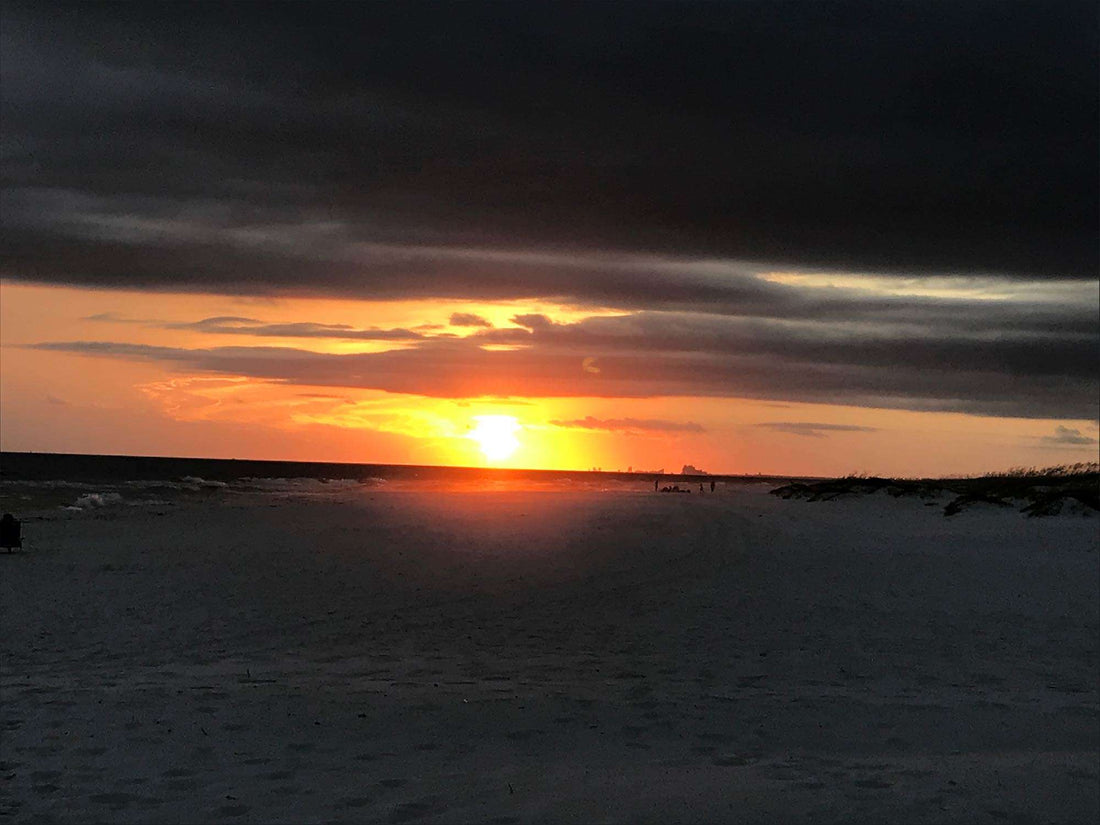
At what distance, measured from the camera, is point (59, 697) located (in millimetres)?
10570

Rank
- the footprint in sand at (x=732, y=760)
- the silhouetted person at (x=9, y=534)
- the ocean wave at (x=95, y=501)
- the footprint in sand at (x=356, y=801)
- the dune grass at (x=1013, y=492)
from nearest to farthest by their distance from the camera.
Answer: the footprint in sand at (x=356, y=801) → the footprint in sand at (x=732, y=760) → the silhouetted person at (x=9, y=534) → the dune grass at (x=1013, y=492) → the ocean wave at (x=95, y=501)

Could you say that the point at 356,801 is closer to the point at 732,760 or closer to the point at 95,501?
the point at 732,760

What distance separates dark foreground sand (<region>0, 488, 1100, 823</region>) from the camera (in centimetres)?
798

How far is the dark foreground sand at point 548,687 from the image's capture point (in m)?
7.98

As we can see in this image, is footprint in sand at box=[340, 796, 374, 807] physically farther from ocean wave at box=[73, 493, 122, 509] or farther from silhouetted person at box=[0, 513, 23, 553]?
ocean wave at box=[73, 493, 122, 509]

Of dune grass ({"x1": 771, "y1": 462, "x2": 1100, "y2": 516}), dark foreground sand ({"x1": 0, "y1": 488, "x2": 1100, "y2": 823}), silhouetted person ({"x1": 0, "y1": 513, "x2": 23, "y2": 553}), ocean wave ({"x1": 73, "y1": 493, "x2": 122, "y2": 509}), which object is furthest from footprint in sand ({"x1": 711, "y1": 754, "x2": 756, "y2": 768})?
ocean wave ({"x1": 73, "y1": 493, "x2": 122, "y2": 509})

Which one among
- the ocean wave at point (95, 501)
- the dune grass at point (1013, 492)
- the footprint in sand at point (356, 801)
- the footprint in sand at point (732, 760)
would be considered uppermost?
the dune grass at point (1013, 492)

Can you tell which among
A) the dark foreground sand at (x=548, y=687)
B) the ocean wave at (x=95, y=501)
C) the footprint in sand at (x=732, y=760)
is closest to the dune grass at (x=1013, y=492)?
the dark foreground sand at (x=548, y=687)

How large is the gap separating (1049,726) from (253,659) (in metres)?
9.29

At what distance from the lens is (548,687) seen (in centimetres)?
1149

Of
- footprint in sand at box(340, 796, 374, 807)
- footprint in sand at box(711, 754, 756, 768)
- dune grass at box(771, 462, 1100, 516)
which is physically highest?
dune grass at box(771, 462, 1100, 516)

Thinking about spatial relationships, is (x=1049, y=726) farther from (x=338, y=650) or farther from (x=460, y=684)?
(x=338, y=650)

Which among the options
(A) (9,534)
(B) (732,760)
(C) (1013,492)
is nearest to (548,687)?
(B) (732,760)

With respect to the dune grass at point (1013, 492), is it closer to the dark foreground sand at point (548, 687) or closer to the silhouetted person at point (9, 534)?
the dark foreground sand at point (548, 687)
